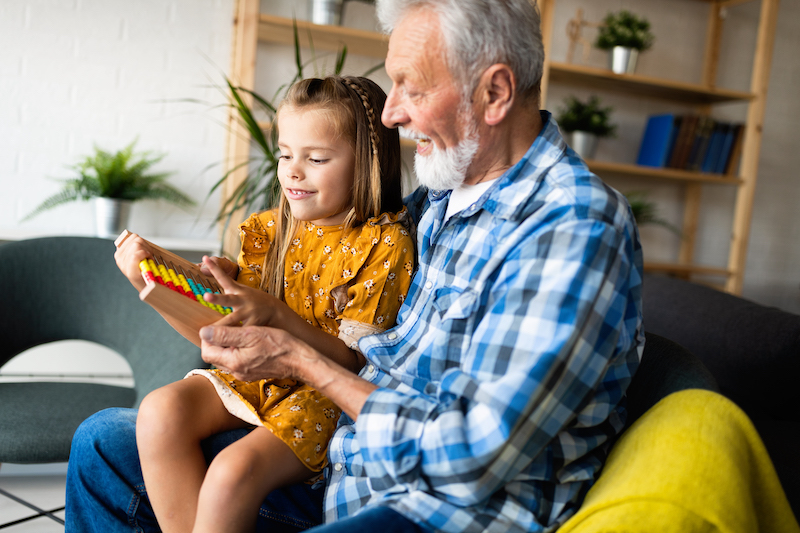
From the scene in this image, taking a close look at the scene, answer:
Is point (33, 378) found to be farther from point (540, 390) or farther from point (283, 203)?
point (540, 390)

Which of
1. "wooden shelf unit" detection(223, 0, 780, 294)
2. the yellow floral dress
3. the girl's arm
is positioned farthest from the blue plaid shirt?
"wooden shelf unit" detection(223, 0, 780, 294)

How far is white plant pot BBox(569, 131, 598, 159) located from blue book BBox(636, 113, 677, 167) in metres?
0.45

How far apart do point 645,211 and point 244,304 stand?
3049 mm

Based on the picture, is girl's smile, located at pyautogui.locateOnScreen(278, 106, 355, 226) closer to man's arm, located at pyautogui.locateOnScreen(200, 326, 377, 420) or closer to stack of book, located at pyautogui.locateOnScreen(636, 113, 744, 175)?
man's arm, located at pyautogui.locateOnScreen(200, 326, 377, 420)

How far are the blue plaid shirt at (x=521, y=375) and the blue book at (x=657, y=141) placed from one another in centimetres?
280

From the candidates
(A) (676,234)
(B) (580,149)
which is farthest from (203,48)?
(A) (676,234)

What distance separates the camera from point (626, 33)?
3.36m

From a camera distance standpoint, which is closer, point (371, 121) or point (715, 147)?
point (371, 121)

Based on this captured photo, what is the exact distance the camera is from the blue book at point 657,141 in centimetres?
360

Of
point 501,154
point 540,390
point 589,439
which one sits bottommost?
point 589,439

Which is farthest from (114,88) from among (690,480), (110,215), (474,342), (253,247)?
(690,480)

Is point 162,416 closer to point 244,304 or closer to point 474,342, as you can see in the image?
point 244,304

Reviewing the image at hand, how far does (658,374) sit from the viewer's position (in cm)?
111

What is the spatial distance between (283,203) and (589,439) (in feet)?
2.73
